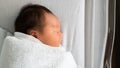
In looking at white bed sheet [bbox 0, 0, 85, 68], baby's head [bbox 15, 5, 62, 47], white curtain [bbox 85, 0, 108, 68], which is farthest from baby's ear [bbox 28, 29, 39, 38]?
white curtain [bbox 85, 0, 108, 68]

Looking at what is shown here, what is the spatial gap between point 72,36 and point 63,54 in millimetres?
154

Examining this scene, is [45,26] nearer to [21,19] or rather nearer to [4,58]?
[21,19]

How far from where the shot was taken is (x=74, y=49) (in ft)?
3.95

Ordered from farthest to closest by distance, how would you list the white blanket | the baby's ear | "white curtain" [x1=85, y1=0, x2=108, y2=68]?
"white curtain" [x1=85, y1=0, x2=108, y2=68], the baby's ear, the white blanket

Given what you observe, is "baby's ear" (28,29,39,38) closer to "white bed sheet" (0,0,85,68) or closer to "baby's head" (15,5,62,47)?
"baby's head" (15,5,62,47)

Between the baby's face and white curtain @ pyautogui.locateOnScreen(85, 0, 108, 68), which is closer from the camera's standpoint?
the baby's face

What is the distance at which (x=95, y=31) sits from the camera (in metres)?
1.25

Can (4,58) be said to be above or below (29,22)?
below

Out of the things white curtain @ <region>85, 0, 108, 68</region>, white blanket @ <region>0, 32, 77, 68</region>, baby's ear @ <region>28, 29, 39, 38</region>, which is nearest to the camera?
white blanket @ <region>0, 32, 77, 68</region>

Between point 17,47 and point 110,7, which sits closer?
point 17,47

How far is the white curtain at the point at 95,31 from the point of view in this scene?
1241 mm

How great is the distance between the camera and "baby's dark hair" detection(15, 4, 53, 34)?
1.12 meters

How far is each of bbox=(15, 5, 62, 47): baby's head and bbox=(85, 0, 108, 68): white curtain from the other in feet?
0.61

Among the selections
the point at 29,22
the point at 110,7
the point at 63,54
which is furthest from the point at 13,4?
the point at 110,7
